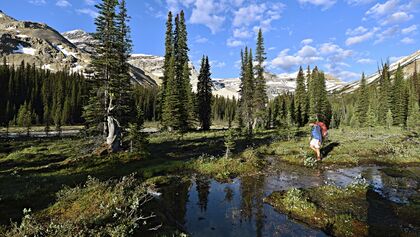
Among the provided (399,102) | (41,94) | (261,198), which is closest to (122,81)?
(261,198)

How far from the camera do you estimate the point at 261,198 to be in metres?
16.3

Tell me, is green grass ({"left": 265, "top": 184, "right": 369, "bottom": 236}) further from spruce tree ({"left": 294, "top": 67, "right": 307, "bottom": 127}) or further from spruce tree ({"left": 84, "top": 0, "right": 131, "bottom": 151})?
spruce tree ({"left": 294, "top": 67, "right": 307, "bottom": 127})

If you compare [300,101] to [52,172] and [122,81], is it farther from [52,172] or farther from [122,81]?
[52,172]

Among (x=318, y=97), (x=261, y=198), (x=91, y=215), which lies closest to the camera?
(x=91, y=215)

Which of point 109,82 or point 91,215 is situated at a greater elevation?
point 109,82

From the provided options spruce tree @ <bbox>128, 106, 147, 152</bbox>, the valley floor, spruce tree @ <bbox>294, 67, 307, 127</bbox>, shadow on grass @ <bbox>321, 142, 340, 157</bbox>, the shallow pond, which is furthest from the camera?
spruce tree @ <bbox>294, 67, 307, 127</bbox>

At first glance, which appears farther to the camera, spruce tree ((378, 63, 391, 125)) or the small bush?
spruce tree ((378, 63, 391, 125))

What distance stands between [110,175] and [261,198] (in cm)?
1074

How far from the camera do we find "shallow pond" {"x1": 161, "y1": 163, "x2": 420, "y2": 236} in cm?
1195

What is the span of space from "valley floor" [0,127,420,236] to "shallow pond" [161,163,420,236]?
45.8 inches

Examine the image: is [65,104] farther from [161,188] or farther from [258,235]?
[258,235]

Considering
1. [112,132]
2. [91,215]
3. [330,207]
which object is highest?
[112,132]

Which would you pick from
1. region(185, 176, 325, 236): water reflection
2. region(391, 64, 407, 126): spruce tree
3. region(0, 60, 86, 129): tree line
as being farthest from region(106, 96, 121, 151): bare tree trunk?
region(391, 64, 407, 126): spruce tree

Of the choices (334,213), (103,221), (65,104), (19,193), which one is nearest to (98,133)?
(19,193)
